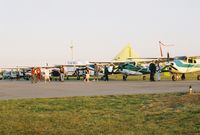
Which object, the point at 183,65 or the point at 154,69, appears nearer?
the point at 154,69

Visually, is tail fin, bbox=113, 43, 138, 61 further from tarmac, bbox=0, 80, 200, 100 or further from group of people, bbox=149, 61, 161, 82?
tarmac, bbox=0, 80, 200, 100

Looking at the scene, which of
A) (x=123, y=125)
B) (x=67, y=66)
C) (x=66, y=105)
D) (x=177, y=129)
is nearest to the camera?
(x=177, y=129)

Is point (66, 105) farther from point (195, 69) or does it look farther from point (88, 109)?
point (195, 69)

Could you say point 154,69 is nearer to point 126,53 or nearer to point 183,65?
point 183,65

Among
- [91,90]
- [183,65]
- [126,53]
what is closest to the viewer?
[91,90]

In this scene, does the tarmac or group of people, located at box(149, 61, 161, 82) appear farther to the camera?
group of people, located at box(149, 61, 161, 82)

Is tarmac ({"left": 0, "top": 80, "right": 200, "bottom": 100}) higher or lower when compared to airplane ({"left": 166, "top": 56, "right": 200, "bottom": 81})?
lower

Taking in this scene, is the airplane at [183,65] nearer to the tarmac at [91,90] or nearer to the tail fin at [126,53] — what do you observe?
the tarmac at [91,90]

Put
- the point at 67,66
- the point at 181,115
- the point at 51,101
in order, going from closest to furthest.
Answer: the point at 181,115
the point at 51,101
the point at 67,66

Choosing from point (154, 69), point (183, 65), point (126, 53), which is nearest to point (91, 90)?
point (154, 69)

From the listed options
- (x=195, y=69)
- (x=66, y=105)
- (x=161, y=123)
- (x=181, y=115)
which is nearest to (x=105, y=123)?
(x=161, y=123)

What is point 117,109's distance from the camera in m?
13.5

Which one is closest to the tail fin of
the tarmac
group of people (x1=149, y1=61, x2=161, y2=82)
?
group of people (x1=149, y1=61, x2=161, y2=82)

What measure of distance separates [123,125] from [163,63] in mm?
33495
